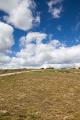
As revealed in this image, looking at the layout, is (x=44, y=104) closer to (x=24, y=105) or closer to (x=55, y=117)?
(x=24, y=105)

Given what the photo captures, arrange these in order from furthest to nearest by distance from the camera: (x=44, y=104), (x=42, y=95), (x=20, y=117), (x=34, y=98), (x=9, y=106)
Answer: (x=42, y=95) → (x=34, y=98) → (x=44, y=104) → (x=9, y=106) → (x=20, y=117)

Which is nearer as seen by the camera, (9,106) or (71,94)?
(9,106)

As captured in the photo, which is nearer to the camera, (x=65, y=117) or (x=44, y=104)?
(x=65, y=117)

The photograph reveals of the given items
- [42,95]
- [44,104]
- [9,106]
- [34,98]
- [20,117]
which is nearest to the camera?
[20,117]

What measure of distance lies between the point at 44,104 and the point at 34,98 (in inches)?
149

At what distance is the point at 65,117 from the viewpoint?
21.8 meters

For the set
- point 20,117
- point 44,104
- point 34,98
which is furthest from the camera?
point 34,98

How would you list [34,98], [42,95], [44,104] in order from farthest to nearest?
1. [42,95]
2. [34,98]
3. [44,104]

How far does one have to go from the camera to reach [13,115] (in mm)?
21484

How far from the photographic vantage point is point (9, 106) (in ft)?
83.4

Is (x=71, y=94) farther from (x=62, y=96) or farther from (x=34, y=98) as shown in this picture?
(x=34, y=98)

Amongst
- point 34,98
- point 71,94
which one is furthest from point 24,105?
point 71,94

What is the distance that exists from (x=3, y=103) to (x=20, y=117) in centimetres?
648

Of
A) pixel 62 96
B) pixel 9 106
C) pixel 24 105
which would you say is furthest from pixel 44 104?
pixel 62 96
